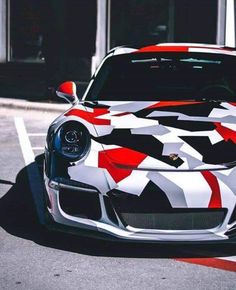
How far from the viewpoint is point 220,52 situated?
7.09 metres

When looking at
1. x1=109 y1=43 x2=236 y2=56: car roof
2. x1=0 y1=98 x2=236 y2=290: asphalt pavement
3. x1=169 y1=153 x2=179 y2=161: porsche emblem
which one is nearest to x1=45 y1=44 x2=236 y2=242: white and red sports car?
x1=169 y1=153 x2=179 y2=161: porsche emblem

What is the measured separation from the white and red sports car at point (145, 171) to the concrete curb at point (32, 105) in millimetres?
7357

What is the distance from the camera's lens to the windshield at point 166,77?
6.67 metres

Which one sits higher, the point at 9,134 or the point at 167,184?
the point at 167,184

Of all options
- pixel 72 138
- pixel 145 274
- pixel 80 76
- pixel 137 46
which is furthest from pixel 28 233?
pixel 80 76

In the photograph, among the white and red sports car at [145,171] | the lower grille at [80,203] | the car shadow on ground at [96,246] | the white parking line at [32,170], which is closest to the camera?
the white and red sports car at [145,171]

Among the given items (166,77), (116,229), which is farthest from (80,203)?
(166,77)

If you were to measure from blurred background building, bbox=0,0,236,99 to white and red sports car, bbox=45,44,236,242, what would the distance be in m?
10.2

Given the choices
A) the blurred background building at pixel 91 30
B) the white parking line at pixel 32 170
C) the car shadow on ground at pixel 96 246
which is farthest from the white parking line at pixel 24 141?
the blurred background building at pixel 91 30

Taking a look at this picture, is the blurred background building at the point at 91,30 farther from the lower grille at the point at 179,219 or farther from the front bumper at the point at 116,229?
the lower grille at the point at 179,219

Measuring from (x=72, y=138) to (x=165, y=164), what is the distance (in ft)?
2.42

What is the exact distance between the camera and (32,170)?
340 inches

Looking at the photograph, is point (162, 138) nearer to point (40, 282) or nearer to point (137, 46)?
point (40, 282)

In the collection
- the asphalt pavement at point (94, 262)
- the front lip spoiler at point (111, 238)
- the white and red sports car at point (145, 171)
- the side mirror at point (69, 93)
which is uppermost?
the side mirror at point (69, 93)
